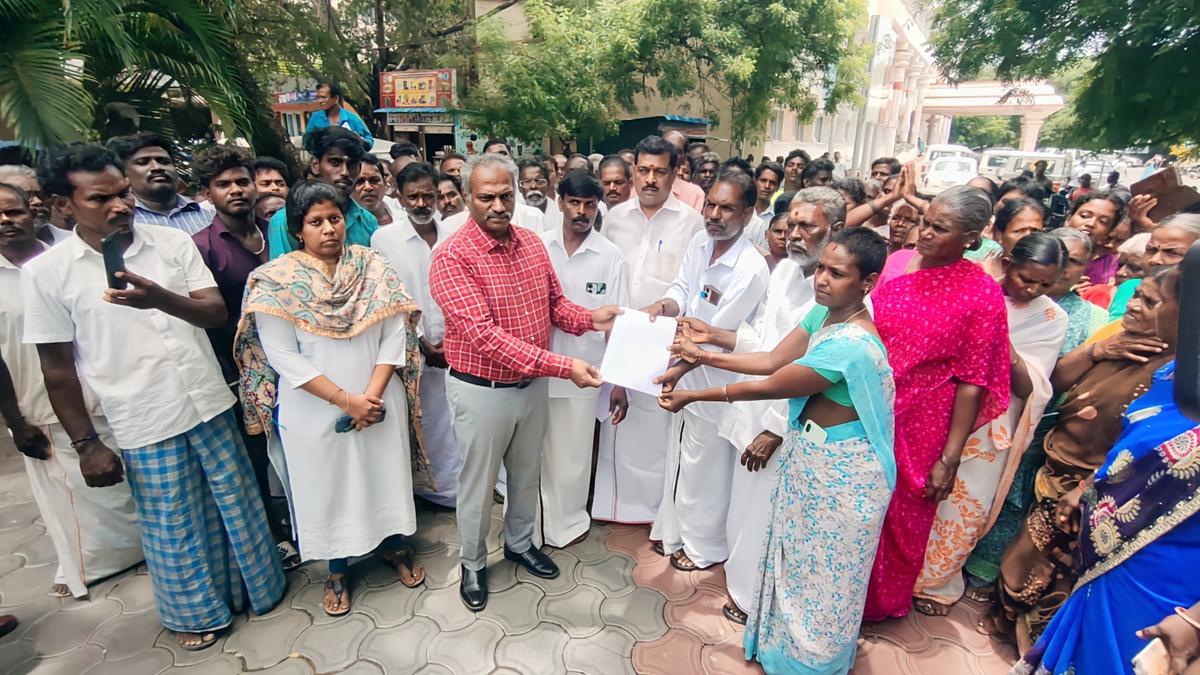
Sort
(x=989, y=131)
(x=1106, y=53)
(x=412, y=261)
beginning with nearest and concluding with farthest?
(x=412, y=261) < (x=1106, y=53) < (x=989, y=131)

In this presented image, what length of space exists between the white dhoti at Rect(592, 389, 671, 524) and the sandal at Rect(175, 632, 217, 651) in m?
2.04

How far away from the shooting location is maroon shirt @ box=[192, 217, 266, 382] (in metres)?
3.02

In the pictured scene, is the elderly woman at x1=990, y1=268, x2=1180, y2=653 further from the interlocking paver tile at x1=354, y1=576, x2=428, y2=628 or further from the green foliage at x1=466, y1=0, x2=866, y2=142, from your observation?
the green foliage at x1=466, y1=0, x2=866, y2=142

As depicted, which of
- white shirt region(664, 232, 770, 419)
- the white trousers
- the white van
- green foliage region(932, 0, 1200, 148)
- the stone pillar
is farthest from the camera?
the stone pillar

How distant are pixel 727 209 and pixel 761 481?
1351 millimetres

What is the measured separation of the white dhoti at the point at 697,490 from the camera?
10.4ft

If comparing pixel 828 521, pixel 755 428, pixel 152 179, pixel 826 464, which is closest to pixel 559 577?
pixel 755 428

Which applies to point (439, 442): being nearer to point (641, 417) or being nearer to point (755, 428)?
point (641, 417)

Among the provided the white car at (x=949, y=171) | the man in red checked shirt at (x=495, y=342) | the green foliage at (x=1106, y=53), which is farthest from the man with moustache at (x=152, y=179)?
the white car at (x=949, y=171)

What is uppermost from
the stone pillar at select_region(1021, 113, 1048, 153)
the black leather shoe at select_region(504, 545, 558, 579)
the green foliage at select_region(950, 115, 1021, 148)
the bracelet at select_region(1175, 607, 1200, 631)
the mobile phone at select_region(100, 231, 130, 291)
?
the green foliage at select_region(950, 115, 1021, 148)

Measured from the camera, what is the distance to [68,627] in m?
2.84

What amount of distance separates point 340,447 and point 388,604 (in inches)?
35.4

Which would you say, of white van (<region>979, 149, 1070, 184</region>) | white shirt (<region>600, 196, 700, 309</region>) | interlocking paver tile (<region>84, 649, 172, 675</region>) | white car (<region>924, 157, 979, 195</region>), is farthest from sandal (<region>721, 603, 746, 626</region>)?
white van (<region>979, 149, 1070, 184</region>)

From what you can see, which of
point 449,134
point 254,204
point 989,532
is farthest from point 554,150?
point 989,532
